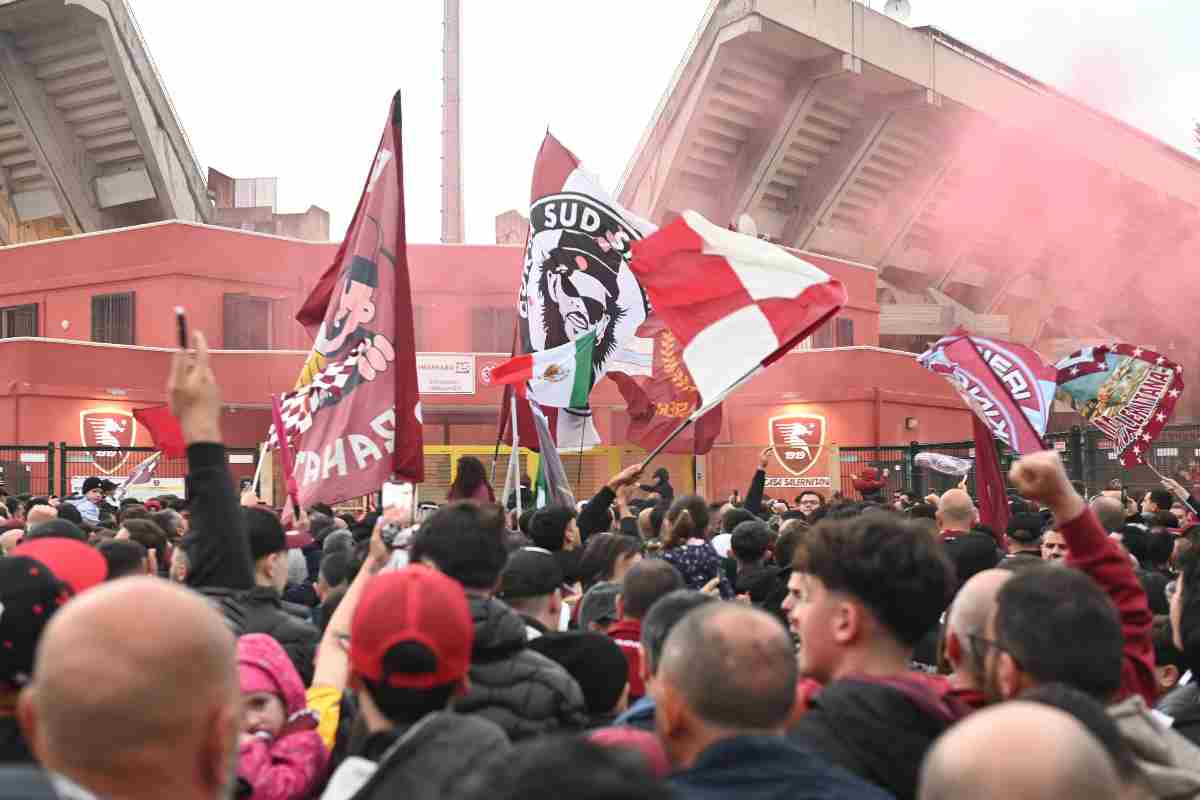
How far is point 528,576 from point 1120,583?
6.29 ft

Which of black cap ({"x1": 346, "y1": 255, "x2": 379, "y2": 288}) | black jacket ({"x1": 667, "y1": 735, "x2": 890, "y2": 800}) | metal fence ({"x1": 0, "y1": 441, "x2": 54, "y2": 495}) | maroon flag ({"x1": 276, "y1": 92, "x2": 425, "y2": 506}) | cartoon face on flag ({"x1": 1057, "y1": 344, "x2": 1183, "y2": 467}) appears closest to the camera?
black jacket ({"x1": 667, "y1": 735, "x2": 890, "y2": 800})

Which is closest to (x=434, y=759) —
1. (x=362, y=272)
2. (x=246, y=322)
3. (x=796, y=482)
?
(x=362, y=272)

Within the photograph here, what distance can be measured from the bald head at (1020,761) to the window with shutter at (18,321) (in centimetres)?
3106

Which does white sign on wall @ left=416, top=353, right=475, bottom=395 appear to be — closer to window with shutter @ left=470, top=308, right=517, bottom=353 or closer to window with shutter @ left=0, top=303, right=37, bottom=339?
window with shutter @ left=470, top=308, right=517, bottom=353

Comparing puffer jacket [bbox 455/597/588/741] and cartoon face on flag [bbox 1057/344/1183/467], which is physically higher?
cartoon face on flag [bbox 1057/344/1183/467]

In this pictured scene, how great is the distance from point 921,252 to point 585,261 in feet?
103

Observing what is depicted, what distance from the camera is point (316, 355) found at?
760cm

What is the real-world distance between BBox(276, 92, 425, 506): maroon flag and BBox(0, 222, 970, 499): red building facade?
19.1 metres

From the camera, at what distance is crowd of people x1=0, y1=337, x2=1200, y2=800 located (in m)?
1.76

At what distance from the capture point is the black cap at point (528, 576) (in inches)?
176

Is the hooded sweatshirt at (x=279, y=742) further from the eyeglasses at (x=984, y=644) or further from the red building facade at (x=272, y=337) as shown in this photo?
the red building facade at (x=272, y=337)

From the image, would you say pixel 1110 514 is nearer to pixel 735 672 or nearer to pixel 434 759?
pixel 735 672

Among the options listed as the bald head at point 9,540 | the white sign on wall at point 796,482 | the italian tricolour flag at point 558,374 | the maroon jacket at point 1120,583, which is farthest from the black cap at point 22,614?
the white sign on wall at point 796,482

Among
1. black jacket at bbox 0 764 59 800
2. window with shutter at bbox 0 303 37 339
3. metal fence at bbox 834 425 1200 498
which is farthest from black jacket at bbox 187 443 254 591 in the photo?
window with shutter at bbox 0 303 37 339
